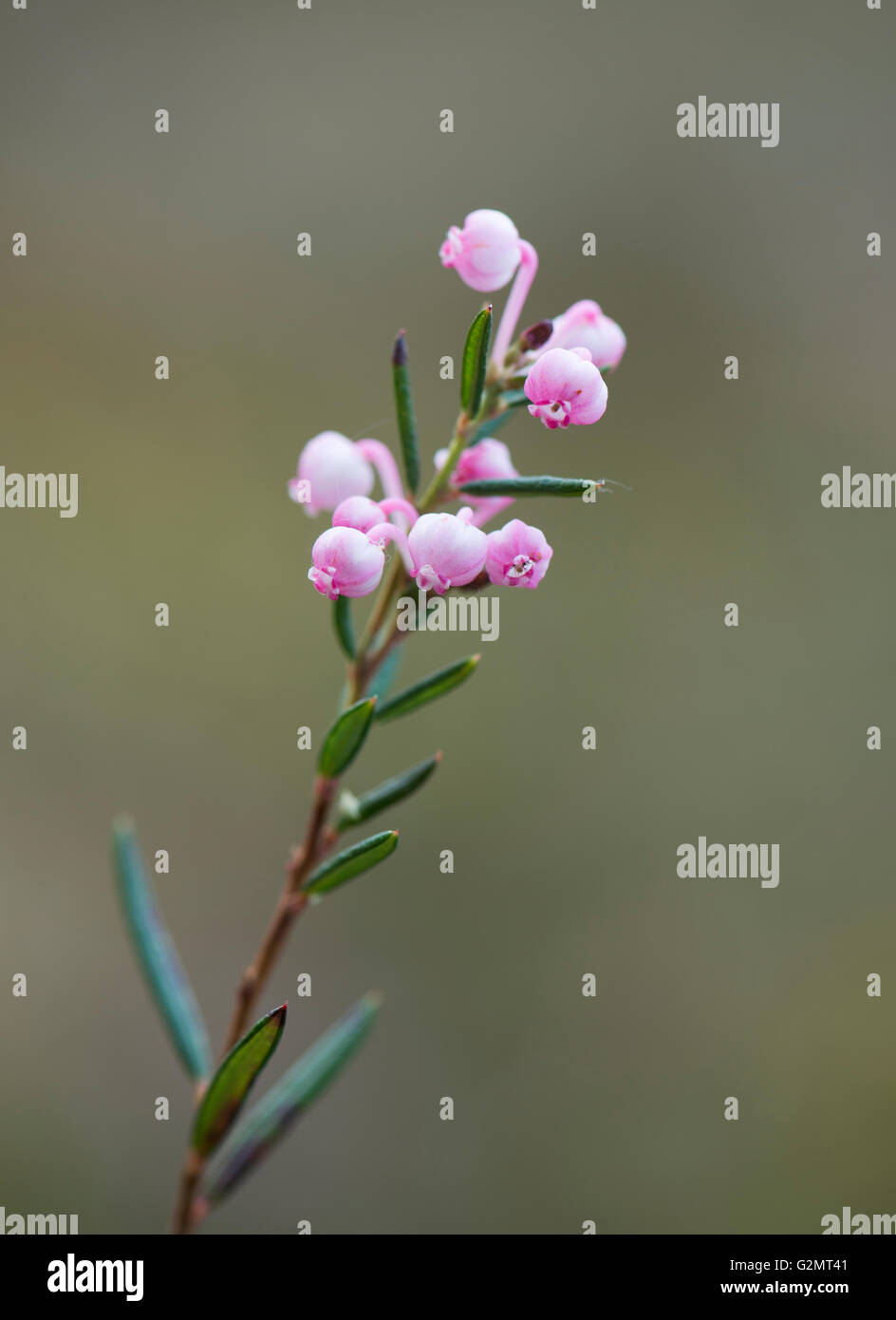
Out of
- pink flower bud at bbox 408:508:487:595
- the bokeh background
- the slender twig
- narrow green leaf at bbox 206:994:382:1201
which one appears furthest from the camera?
the bokeh background

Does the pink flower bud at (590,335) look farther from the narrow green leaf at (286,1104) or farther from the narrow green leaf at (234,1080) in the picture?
the narrow green leaf at (286,1104)

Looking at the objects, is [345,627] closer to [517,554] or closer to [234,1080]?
[517,554]

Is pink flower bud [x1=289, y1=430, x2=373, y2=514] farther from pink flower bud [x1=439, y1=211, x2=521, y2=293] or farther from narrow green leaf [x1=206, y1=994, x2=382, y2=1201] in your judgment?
narrow green leaf [x1=206, y1=994, x2=382, y2=1201]

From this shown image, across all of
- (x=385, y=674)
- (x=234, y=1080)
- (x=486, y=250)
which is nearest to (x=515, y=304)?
(x=486, y=250)

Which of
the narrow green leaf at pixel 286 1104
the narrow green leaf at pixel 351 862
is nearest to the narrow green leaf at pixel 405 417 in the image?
the narrow green leaf at pixel 351 862

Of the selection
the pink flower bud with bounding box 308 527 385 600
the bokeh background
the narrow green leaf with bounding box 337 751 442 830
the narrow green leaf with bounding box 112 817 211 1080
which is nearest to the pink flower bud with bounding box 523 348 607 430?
the pink flower bud with bounding box 308 527 385 600

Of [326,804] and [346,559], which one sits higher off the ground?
[346,559]
